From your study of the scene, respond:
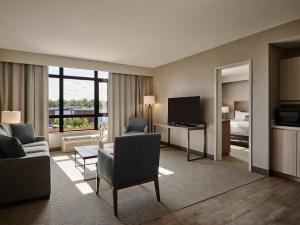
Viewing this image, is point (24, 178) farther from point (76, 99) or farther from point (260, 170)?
point (260, 170)

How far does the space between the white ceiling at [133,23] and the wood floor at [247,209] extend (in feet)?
8.54

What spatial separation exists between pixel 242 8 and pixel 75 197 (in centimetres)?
351

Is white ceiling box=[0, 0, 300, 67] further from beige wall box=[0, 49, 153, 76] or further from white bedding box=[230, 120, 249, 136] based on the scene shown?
white bedding box=[230, 120, 249, 136]

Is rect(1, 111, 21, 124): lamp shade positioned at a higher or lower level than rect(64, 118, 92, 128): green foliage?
higher

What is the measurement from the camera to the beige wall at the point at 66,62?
4.52m

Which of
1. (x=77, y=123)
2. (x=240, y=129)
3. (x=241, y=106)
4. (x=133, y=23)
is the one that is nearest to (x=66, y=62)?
(x=77, y=123)

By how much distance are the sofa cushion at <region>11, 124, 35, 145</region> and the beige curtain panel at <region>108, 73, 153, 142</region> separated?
2283 mm

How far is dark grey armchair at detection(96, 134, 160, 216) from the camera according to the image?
2.20 m

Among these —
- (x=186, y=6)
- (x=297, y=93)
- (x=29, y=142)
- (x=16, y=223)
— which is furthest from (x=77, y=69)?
(x=297, y=93)

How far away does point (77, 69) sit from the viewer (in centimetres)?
567

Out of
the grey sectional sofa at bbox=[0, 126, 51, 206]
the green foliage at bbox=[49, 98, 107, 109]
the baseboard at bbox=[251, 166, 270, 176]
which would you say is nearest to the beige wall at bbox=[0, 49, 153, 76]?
the green foliage at bbox=[49, 98, 107, 109]

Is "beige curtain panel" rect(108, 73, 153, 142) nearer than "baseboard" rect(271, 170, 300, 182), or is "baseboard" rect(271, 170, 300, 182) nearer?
"baseboard" rect(271, 170, 300, 182)

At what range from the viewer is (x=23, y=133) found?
402 centimetres

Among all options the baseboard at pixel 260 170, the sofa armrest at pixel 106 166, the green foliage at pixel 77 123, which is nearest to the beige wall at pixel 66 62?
the green foliage at pixel 77 123
